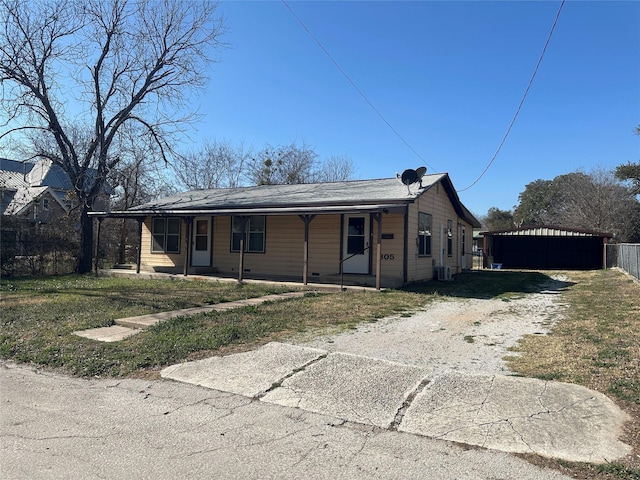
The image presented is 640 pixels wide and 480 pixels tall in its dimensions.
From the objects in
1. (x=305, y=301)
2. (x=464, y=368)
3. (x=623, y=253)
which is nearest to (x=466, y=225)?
(x=623, y=253)

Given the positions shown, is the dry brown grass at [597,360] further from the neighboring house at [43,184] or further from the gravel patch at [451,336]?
the neighboring house at [43,184]

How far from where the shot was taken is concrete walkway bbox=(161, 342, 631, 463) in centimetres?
339

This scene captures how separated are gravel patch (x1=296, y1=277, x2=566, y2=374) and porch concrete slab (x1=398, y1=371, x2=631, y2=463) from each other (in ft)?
2.30

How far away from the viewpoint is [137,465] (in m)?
2.99

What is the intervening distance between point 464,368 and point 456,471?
232 centimetres

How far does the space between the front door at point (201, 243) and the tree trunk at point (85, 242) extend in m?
4.71

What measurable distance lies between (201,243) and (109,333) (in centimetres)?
1067

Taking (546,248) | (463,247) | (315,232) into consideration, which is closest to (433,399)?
(315,232)

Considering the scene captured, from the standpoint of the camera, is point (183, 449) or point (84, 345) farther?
point (84, 345)

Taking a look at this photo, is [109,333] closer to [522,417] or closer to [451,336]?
[451,336]

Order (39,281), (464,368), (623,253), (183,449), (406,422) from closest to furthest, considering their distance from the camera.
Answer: (183,449) → (406,422) → (464,368) → (39,281) → (623,253)

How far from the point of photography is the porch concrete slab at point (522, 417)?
327 centimetres

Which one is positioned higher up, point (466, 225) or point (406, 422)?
point (466, 225)

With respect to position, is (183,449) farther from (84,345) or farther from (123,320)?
(123,320)
